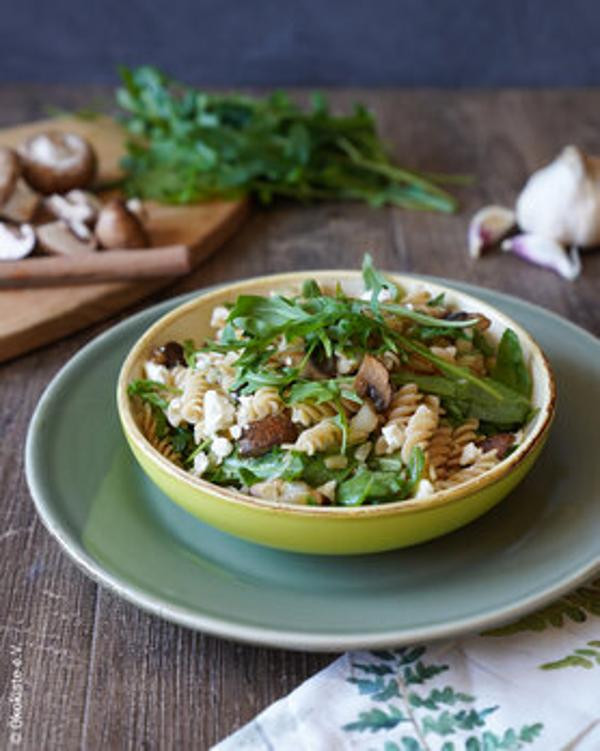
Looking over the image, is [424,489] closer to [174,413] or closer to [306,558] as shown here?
[306,558]

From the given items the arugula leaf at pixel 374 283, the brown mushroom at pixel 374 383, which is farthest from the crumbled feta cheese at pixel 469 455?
the arugula leaf at pixel 374 283

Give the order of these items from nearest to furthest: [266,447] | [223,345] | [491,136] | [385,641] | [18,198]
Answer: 1. [385,641]
2. [266,447]
3. [223,345]
4. [18,198]
5. [491,136]

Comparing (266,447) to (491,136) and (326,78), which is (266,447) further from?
(326,78)

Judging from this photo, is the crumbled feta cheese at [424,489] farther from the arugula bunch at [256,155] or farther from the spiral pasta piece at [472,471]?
the arugula bunch at [256,155]

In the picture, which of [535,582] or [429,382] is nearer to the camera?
[535,582]

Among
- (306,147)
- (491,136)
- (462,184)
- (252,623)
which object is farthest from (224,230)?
(252,623)

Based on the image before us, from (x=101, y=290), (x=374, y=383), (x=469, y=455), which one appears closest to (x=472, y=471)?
(x=469, y=455)

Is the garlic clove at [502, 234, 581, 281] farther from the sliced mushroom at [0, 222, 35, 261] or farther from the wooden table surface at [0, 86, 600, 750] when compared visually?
the sliced mushroom at [0, 222, 35, 261]
